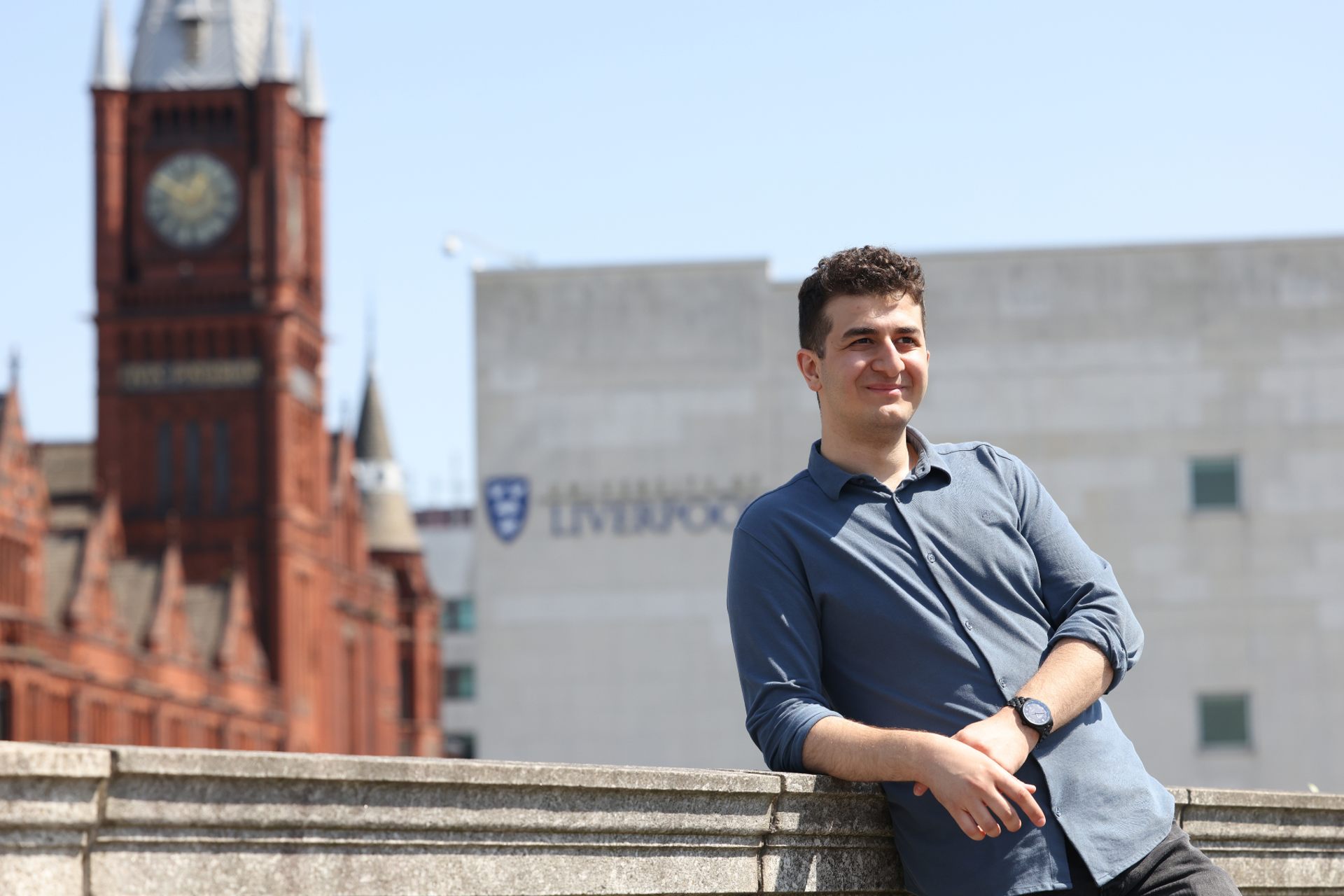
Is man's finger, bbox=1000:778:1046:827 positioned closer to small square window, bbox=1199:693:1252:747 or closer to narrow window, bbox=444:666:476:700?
small square window, bbox=1199:693:1252:747

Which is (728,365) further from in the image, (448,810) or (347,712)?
(347,712)

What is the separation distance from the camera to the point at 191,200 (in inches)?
3356

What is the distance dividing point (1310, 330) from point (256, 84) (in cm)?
6205

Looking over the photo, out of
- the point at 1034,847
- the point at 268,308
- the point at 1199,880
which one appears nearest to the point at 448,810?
the point at 1034,847

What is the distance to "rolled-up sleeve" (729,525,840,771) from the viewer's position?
14.5 ft

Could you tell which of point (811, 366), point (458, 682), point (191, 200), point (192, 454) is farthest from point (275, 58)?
point (811, 366)

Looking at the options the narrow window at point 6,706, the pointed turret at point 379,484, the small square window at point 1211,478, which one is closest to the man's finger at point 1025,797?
the small square window at point 1211,478

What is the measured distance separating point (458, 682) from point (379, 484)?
497 inches

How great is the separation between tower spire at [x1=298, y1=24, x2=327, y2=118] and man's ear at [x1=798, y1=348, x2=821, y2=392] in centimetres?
8939

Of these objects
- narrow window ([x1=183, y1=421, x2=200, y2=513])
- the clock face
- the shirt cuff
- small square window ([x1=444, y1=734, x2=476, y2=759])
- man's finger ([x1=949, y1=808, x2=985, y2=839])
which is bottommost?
small square window ([x1=444, y1=734, x2=476, y2=759])

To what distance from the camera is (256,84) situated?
8669 cm

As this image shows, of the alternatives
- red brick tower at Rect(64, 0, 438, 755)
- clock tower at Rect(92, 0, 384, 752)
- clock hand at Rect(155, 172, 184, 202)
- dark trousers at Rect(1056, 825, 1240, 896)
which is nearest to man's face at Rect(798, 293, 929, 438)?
dark trousers at Rect(1056, 825, 1240, 896)

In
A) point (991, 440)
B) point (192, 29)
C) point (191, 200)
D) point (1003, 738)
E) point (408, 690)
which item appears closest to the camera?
point (1003, 738)

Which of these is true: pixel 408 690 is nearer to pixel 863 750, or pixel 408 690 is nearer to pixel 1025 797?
pixel 863 750
